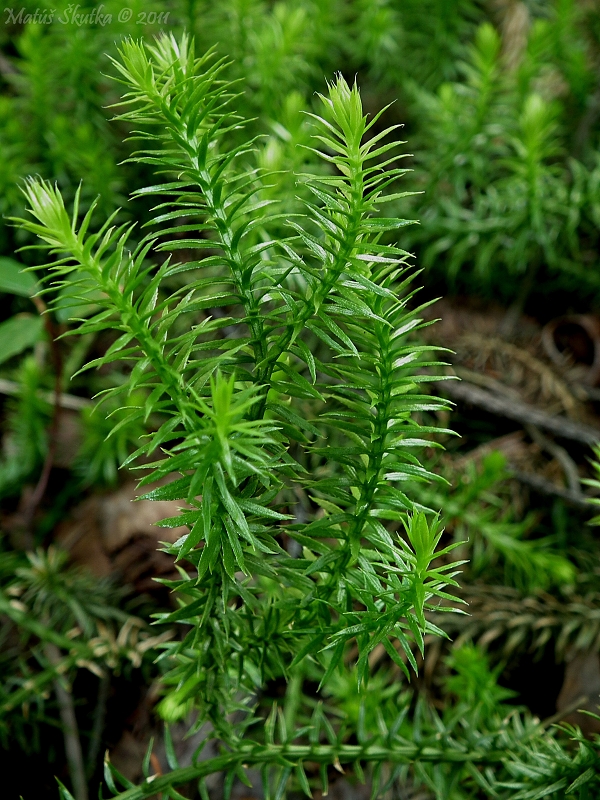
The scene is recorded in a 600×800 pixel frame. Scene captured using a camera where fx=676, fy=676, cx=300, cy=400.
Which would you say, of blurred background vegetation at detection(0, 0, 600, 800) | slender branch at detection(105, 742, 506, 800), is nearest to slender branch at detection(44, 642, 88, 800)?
blurred background vegetation at detection(0, 0, 600, 800)

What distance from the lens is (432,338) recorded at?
1.63 m

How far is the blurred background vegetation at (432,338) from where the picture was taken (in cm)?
127

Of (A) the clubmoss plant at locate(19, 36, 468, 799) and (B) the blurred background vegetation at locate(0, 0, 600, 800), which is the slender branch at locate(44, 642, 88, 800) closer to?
(B) the blurred background vegetation at locate(0, 0, 600, 800)

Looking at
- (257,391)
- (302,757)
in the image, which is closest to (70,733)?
(302,757)

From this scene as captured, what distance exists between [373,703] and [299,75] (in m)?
1.52

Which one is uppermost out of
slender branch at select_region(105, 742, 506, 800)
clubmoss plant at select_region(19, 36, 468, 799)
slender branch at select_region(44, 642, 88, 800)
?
clubmoss plant at select_region(19, 36, 468, 799)

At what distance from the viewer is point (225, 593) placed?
72 cm

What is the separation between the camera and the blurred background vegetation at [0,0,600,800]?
127cm

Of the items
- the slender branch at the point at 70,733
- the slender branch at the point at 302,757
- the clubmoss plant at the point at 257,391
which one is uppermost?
the clubmoss plant at the point at 257,391

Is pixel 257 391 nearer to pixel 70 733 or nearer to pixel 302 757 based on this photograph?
pixel 302 757

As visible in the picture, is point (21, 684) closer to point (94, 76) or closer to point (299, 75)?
point (94, 76)

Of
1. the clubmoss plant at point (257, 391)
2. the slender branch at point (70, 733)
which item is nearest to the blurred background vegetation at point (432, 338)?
the slender branch at point (70, 733)

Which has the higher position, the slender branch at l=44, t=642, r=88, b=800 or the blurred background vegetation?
the blurred background vegetation

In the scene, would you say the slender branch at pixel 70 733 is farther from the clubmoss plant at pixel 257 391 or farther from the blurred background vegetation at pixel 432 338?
the clubmoss plant at pixel 257 391
